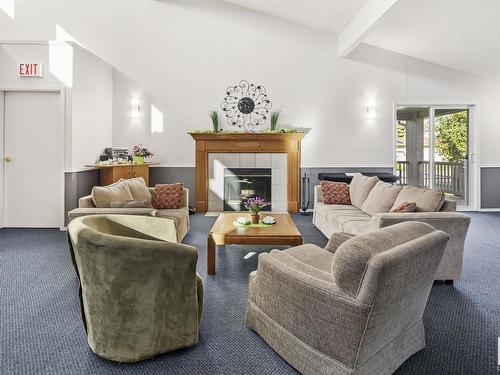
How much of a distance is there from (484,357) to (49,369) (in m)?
2.38

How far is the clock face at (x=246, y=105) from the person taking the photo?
7.29 m

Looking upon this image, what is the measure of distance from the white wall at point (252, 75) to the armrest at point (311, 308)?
17.8 ft

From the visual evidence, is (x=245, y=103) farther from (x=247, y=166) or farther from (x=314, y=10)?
(x=314, y=10)

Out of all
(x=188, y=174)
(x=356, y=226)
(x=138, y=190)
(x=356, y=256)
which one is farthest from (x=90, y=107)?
(x=356, y=256)

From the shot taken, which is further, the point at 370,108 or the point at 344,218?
the point at 370,108

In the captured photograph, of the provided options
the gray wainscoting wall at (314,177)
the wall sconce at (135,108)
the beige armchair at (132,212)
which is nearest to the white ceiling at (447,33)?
the gray wainscoting wall at (314,177)

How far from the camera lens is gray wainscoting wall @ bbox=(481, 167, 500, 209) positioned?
7.49 meters

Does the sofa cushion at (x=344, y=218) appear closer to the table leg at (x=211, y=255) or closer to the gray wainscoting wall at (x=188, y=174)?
the table leg at (x=211, y=255)

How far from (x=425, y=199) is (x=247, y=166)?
4.02m

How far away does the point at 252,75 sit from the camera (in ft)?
23.9

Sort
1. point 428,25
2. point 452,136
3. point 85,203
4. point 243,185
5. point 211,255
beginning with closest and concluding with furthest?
point 211,255, point 85,203, point 428,25, point 243,185, point 452,136

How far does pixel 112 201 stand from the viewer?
4.13m

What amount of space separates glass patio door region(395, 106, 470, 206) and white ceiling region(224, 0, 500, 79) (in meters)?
0.96

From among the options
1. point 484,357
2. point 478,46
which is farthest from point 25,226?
point 478,46
